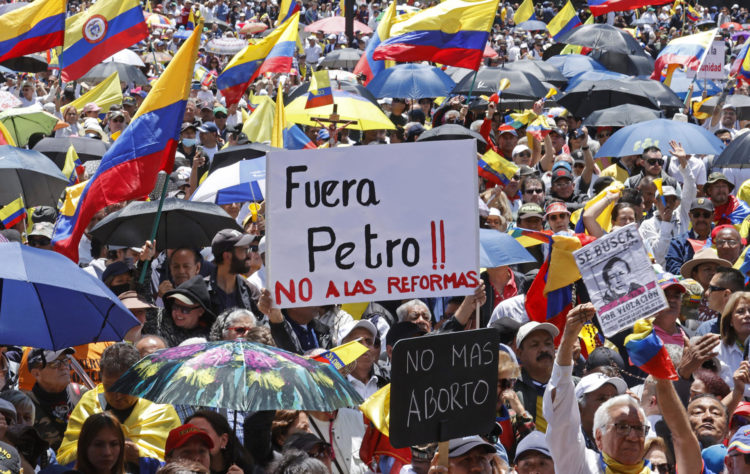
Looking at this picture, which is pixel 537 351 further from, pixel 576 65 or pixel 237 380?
pixel 576 65

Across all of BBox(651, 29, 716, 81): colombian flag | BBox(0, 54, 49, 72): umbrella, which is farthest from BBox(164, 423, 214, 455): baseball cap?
BBox(651, 29, 716, 81): colombian flag

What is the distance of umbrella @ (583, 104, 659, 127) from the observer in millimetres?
13734

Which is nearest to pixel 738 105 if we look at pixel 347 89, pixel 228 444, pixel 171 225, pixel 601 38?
pixel 601 38

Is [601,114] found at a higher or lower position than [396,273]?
lower

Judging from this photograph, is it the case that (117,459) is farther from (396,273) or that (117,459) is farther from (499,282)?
(499,282)

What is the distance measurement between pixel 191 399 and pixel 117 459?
Answer: 2.03ft

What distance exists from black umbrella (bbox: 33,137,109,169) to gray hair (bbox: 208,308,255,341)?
5.93m

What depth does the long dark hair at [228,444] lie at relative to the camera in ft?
18.0

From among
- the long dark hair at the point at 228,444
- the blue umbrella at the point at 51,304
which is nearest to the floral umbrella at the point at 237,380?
the long dark hair at the point at 228,444

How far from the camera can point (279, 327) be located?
6609 millimetres

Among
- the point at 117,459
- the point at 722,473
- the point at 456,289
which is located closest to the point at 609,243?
the point at 456,289

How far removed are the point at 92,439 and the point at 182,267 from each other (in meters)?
2.64

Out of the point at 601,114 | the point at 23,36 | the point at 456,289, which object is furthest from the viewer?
the point at 601,114

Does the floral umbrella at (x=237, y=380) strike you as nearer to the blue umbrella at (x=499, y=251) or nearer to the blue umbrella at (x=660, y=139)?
the blue umbrella at (x=499, y=251)
